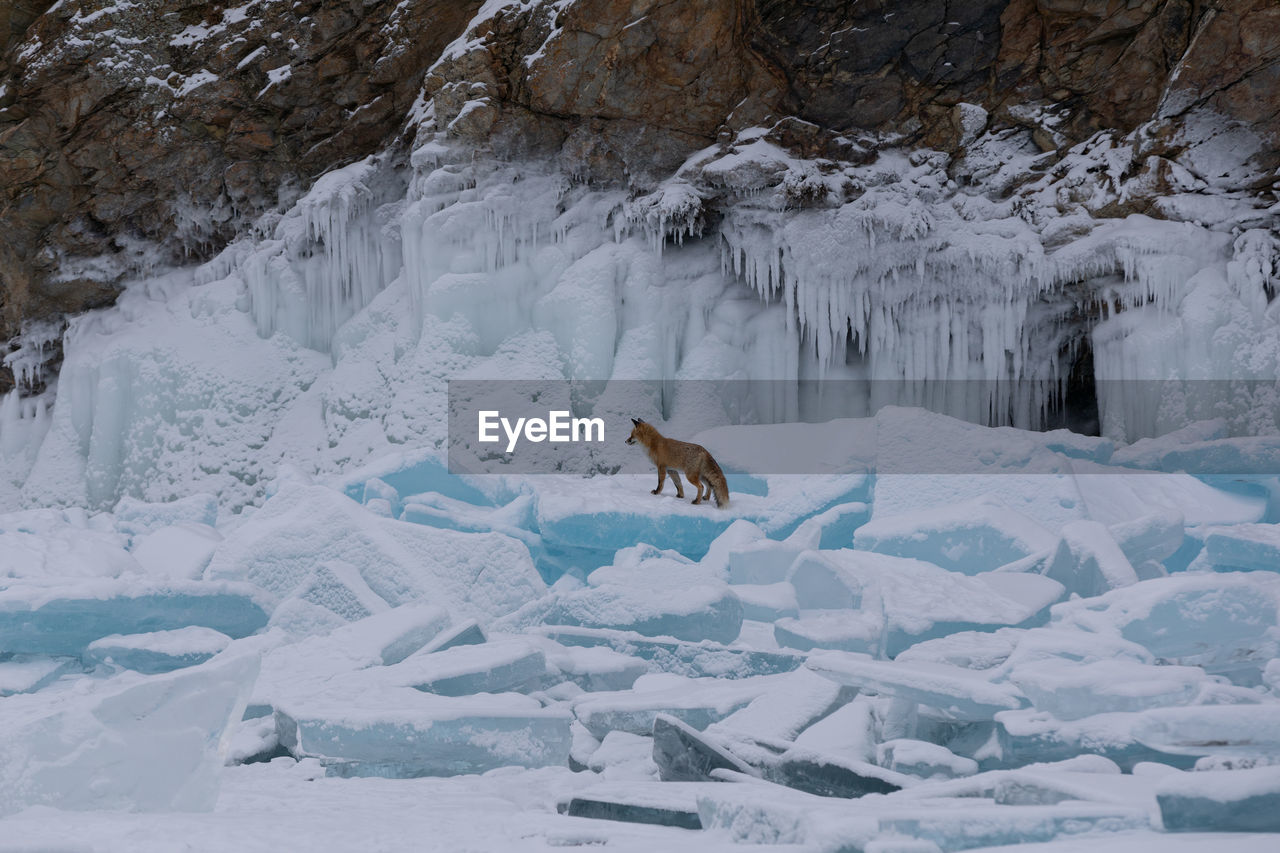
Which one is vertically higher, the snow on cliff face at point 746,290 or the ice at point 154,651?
the snow on cliff face at point 746,290

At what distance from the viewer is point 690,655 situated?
3748 mm

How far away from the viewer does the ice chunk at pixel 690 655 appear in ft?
12.0

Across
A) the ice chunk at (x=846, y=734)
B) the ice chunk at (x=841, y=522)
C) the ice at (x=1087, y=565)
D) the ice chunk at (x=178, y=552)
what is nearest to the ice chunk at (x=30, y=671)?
the ice chunk at (x=178, y=552)

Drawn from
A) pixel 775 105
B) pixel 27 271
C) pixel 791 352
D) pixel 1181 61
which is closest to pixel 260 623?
pixel 791 352

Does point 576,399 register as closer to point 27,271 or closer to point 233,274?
point 233,274

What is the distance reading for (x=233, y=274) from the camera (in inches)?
432

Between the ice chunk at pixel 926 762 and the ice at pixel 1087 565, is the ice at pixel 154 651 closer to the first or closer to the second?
the ice chunk at pixel 926 762

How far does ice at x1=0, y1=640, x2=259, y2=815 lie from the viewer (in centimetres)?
208

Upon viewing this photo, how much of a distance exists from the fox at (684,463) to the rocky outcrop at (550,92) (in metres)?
3.63

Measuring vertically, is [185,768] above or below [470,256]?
below

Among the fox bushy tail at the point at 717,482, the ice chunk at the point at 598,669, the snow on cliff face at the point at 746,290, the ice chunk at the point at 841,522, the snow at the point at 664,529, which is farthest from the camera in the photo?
the snow on cliff face at the point at 746,290

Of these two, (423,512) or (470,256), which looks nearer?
(423,512)

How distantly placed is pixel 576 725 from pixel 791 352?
657 centimetres

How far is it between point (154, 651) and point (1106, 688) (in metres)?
3.75
